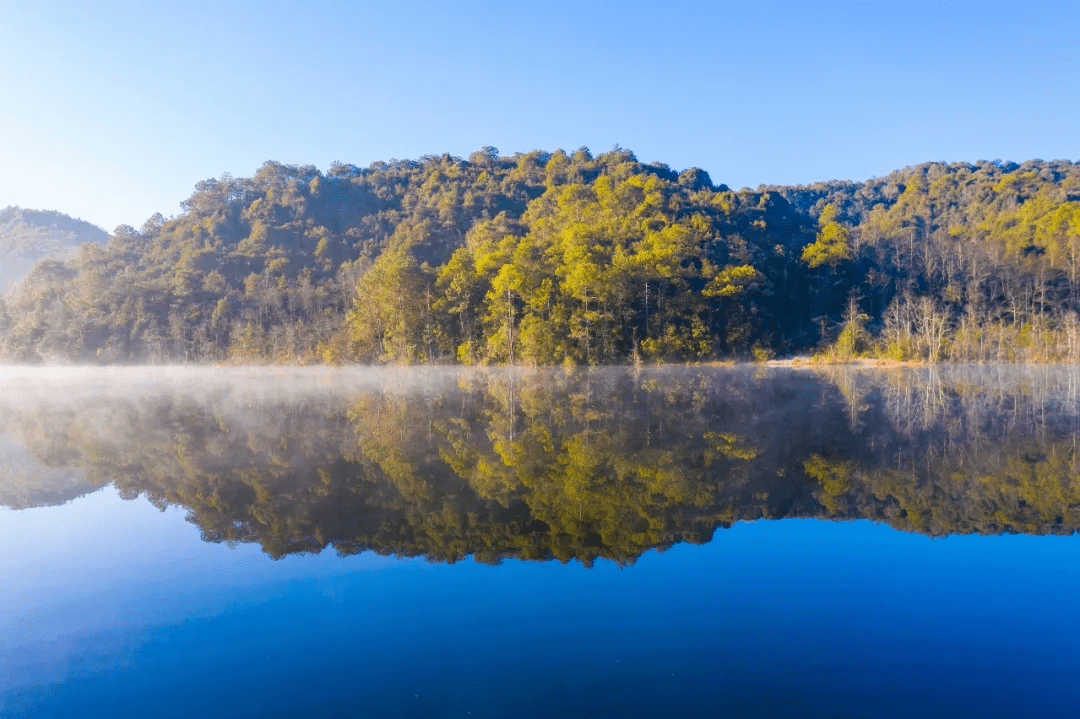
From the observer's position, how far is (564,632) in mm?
4707

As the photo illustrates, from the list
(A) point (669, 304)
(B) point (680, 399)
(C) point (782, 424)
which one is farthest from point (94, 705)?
(A) point (669, 304)

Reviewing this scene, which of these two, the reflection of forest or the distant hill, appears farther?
the distant hill

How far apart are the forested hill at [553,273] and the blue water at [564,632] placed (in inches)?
1432

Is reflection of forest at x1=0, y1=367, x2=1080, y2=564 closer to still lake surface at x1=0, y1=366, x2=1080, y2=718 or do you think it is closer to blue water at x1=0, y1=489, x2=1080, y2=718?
still lake surface at x1=0, y1=366, x2=1080, y2=718

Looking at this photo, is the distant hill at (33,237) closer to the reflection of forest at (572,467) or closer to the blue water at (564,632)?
the reflection of forest at (572,467)

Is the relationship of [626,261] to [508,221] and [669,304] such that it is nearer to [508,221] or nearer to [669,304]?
[669,304]

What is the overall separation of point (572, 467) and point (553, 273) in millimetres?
35678

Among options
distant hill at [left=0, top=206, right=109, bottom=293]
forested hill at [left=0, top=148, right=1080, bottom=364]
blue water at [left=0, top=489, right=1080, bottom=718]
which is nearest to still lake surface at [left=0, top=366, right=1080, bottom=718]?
blue water at [left=0, top=489, right=1080, bottom=718]

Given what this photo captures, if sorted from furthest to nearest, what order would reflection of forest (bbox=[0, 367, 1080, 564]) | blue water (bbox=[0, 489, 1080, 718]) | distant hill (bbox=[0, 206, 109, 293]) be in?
distant hill (bbox=[0, 206, 109, 293])
reflection of forest (bbox=[0, 367, 1080, 564])
blue water (bbox=[0, 489, 1080, 718])

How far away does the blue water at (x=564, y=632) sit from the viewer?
386cm

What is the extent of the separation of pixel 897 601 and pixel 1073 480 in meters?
5.45

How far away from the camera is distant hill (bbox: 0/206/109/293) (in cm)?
13625

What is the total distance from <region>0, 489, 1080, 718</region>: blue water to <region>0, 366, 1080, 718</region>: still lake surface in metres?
0.02

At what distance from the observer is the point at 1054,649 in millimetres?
→ 4316
